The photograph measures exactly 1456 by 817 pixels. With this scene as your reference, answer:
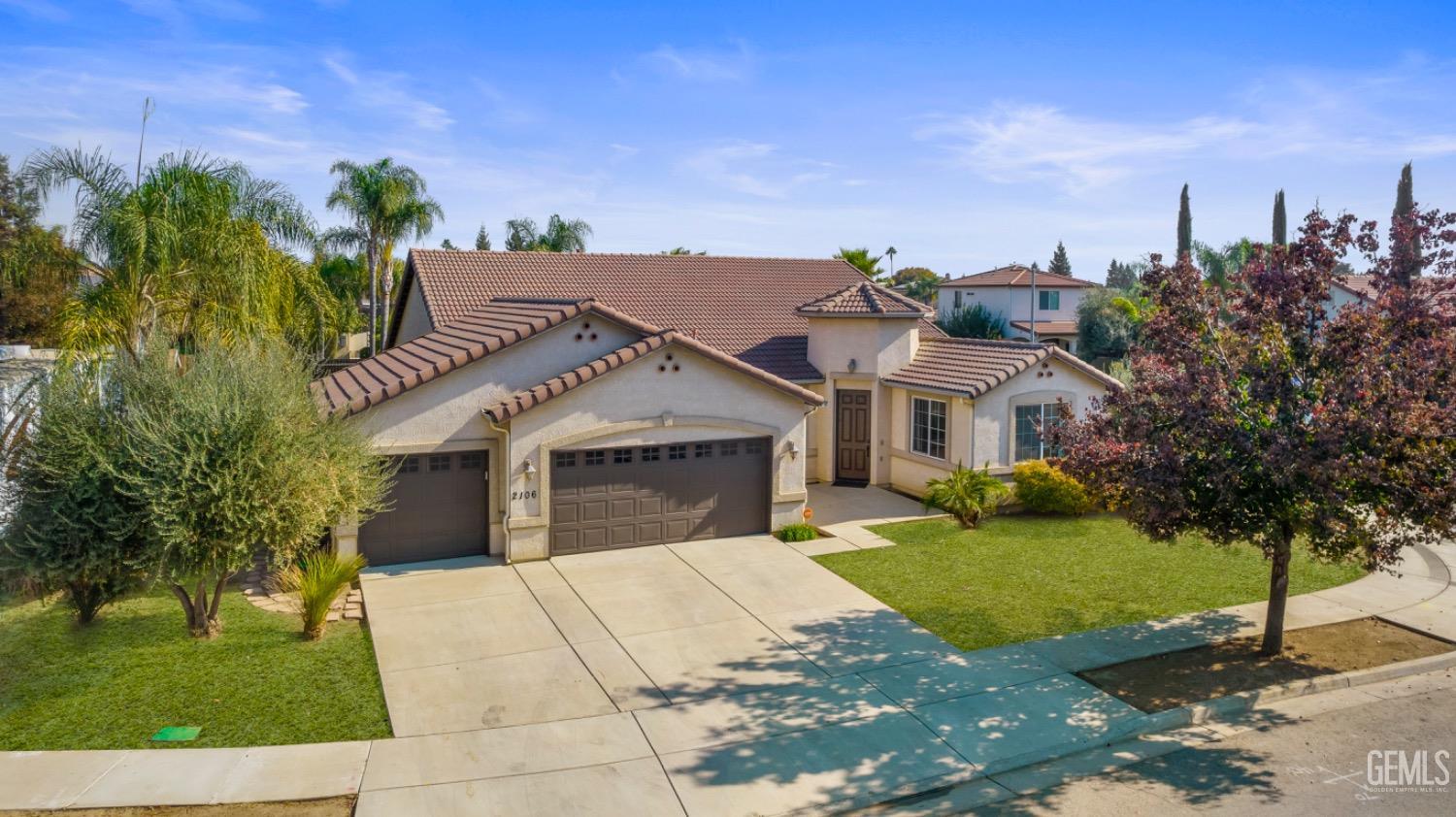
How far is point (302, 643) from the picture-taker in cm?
1241

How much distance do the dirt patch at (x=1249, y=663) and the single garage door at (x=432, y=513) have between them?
10232 millimetres

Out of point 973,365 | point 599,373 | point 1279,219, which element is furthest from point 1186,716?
point 1279,219

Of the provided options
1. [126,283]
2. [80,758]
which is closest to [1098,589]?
[80,758]

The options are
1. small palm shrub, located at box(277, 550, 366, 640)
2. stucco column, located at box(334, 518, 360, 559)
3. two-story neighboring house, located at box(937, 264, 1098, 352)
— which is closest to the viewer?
small palm shrub, located at box(277, 550, 366, 640)

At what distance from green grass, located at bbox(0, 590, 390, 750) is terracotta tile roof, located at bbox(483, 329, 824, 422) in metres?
4.43

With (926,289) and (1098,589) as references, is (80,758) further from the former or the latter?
(926,289)

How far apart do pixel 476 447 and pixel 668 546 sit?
3856 millimetres

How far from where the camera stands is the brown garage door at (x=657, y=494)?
1691cm

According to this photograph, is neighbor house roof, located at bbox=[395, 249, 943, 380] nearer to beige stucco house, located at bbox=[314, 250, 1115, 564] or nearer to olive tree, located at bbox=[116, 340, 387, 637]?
beige stucco house, located at bbox=[314, 250, 1115, 564]

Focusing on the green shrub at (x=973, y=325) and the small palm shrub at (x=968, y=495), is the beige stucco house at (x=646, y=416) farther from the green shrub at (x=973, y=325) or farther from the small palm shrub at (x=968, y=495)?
the green shrub at (x=973, y=325)

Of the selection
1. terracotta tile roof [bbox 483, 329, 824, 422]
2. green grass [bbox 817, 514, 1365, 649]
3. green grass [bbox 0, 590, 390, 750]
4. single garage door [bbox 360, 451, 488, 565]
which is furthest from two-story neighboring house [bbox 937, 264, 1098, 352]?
green grass [bbox 0, 590, 390, 750]

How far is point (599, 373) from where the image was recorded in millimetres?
16688

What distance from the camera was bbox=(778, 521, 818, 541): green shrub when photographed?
18.1 meters

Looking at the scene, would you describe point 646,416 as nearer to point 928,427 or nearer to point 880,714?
point 928,427
